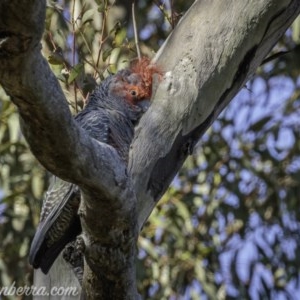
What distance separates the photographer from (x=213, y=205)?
4770 millimetres

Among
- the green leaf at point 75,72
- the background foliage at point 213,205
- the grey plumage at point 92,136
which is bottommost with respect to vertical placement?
the background foliage at point 213,205

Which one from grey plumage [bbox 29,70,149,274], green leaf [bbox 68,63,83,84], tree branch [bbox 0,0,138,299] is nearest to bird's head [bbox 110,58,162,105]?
grey plumage [bbox 29,70,149,274]

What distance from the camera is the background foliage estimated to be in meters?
4.46

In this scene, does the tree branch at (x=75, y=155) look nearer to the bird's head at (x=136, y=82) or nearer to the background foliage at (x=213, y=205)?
the bird's head at (x=136, y=82)

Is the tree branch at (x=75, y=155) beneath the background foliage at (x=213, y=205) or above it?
above

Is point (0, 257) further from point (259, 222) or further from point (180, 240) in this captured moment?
point (259, 222)

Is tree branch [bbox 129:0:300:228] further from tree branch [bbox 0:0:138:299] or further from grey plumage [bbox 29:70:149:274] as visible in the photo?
tree branch [bbox 0:0:138:299]

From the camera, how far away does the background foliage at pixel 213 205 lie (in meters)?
4.46

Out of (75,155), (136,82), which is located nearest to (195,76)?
(136,82)

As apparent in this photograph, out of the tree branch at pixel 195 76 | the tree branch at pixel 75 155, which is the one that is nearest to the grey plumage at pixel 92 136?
the tree branch at pixel 195 76

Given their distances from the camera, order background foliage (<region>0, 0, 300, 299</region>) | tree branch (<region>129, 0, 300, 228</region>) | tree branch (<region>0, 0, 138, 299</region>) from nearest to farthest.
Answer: tree branch (<region>0, 0, 138, 299</region>)
tree branch (<region>129, 0, 300, 228</region>)
background foliage (<region>0, 0, 300, 299</region>)

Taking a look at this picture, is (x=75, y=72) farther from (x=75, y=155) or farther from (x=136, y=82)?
(x=75, y=155)

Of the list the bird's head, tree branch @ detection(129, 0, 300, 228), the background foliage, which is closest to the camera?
tree branch @ detection(129, 0, 300, 228)

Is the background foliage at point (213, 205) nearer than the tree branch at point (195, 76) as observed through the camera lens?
No
